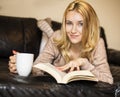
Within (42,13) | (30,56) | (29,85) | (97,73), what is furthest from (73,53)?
(42,13)

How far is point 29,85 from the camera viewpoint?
37.1 inches

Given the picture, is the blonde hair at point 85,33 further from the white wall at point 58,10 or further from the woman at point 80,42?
the white wall at point 58,10

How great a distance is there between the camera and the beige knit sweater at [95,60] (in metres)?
A: 1.36

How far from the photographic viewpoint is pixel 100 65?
145cm

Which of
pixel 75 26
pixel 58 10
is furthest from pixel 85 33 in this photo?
pixel 58 10

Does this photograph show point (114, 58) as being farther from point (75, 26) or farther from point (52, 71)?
point (52, 71)

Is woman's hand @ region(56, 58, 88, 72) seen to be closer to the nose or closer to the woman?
the woman

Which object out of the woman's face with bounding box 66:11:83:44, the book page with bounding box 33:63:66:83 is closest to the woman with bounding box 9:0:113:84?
the woman's face with bounding box 66:11:83:44

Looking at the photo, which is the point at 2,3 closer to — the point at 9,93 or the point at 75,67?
the point at 75,67

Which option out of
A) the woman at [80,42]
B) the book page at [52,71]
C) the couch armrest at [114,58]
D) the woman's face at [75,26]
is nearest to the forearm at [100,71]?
the woman at [80,42]

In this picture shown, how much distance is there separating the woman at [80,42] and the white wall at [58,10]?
1.17m

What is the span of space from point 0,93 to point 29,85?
106mm

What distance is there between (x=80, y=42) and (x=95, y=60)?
0.45ft

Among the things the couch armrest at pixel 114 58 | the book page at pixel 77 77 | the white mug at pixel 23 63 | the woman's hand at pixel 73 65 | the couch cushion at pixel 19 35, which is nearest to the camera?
the book page at pixel 77 77
